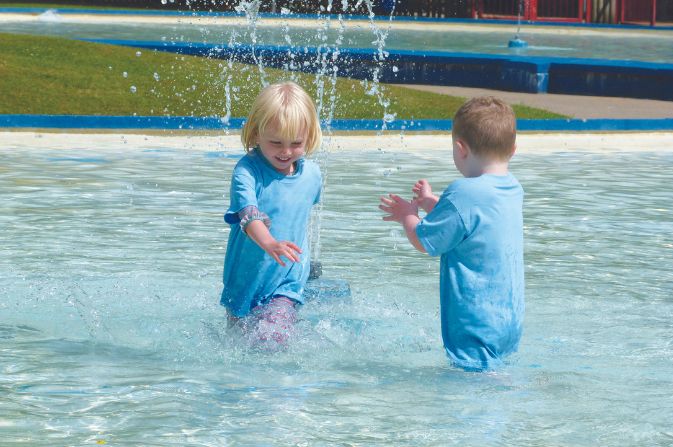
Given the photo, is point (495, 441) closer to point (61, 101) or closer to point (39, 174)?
point (39, 174)

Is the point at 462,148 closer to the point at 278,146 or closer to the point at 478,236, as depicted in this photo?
the point at 478,236

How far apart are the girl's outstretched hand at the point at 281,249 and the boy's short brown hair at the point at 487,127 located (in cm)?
70

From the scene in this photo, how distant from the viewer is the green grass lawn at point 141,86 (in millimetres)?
13672

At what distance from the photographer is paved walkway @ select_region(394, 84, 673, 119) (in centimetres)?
1522

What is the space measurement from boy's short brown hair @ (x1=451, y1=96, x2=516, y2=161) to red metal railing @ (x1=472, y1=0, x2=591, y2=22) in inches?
1228

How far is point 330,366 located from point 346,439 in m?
0.89

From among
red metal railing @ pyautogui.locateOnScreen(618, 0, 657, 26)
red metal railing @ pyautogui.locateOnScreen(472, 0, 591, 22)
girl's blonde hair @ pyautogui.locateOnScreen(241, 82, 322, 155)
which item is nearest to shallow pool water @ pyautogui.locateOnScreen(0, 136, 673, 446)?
girl's blonde hair @ pyautogui.locateOnScreen(241, 82, 322, 155)

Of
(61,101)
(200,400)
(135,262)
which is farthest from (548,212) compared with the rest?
(61,101)

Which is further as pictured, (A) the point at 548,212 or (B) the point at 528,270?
(A) the point at 548,212

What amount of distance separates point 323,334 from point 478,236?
1.11 m

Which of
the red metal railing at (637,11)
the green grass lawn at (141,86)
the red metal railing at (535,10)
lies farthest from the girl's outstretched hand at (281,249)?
the red metal railing at (637,11)

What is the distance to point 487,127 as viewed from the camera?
4.21 m

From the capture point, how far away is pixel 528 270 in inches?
266

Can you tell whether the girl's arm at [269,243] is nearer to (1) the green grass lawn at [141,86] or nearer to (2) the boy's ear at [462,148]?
(2) the boy's ear at [462,148]
